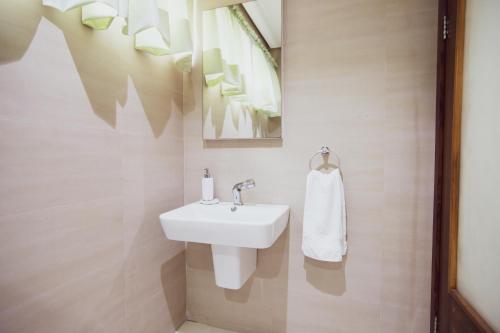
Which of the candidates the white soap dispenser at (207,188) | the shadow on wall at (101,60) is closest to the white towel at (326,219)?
the white soap dispenser at (207,188)

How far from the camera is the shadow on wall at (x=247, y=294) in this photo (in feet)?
4.98

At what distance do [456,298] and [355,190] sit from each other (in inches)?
22.5

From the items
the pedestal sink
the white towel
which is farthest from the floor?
the white towel

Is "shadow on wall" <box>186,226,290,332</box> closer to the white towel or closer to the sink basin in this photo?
the white towel

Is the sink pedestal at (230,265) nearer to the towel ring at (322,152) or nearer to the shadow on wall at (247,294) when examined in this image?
the shadow on wall at (247,294)

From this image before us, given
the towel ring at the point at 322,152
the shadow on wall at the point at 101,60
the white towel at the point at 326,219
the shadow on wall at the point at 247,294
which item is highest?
the shadow on wall at the point at 101,60

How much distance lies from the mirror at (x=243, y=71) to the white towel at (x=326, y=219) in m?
0.37

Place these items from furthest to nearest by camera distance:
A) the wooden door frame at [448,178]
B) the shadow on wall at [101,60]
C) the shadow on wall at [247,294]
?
the shadow on wall at [247,294] → the wooden door frame at [448,178] → the shadow on wall at [101,60]

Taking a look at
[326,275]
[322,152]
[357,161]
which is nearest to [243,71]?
[322,152]

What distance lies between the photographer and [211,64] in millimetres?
1562

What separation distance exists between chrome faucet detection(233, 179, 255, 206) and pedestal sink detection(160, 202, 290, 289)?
0.03 metres

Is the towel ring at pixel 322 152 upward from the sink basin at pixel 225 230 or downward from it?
upward

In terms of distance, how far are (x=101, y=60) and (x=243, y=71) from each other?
0.72 metres

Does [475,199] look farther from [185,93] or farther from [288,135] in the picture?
[185,93]
